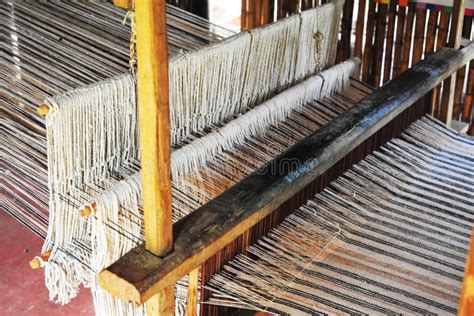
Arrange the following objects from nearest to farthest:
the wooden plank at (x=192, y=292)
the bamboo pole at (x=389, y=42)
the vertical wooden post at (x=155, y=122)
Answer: the vertical wooden post at (x=155, y=122)
the wooden plank at (x=192, y=292)
the bamboo pole at (x=389, y=42)

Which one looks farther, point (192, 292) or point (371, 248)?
point (371, 248)

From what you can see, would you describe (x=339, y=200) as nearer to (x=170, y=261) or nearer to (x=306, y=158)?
(x=306, y=158)

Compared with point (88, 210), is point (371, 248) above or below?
below

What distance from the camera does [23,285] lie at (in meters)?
3.12

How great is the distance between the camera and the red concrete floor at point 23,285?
2.98 meters

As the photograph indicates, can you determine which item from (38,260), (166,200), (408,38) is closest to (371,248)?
(166,200)

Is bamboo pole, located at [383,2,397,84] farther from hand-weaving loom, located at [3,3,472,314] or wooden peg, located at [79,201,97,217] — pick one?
wooden peg, located at [79,201,97,217]

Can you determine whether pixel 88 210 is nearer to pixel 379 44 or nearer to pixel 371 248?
pixel 371 248

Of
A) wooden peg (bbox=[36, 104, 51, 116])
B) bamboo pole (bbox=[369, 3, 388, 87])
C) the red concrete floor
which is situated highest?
wooden peg (bbox=[36, 104, 51, 116])

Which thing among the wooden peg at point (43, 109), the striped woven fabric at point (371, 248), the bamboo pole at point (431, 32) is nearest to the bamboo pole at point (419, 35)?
the bamboo pole at point (431, 32)

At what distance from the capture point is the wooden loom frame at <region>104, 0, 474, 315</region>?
1251 mm

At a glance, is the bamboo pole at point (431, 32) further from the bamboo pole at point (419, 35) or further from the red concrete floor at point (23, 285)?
the red concrete floor at point (23, 285)

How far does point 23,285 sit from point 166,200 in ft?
6.58

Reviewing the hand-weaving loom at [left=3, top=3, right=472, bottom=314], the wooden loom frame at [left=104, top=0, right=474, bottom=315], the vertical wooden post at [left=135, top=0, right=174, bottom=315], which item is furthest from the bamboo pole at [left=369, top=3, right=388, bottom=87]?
the vertical wooden post at [left=135, top=0, right=174, bottom=315]
